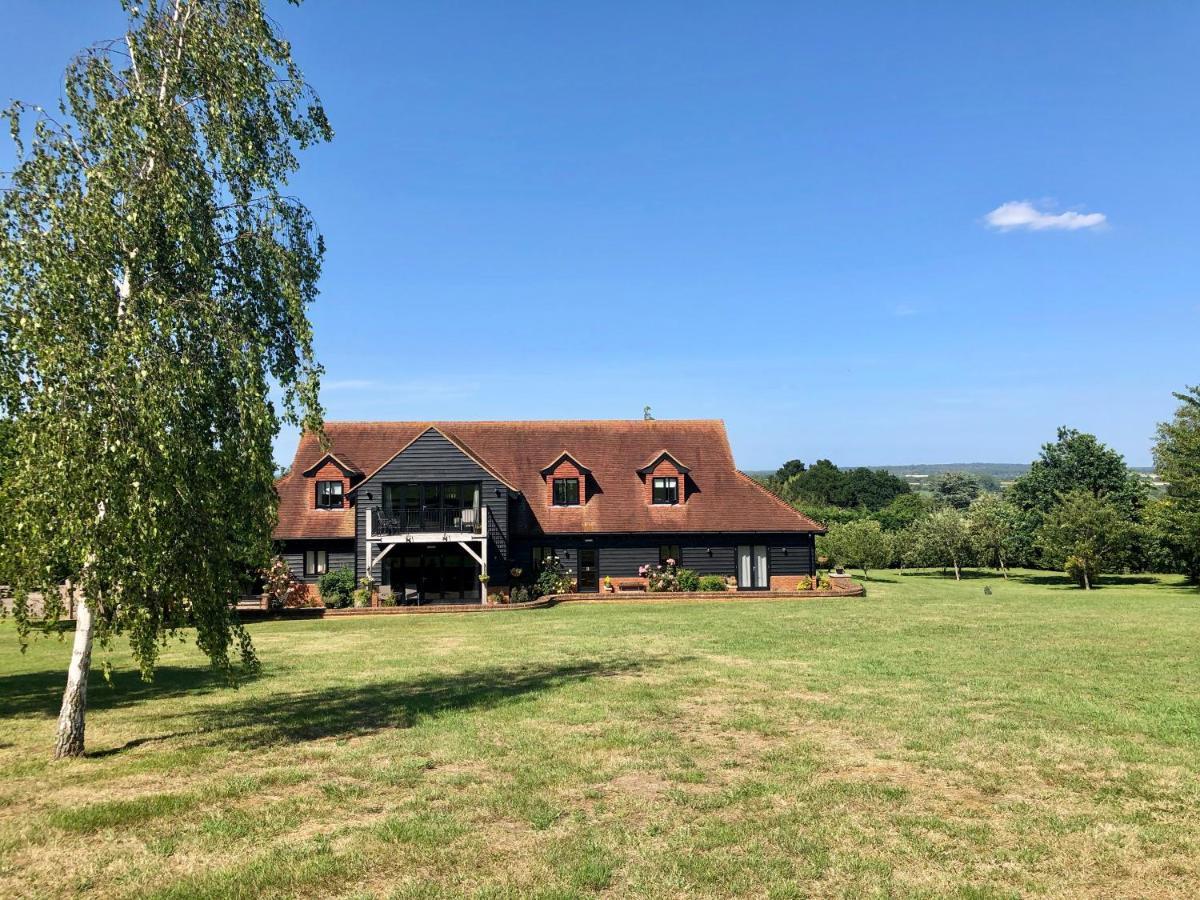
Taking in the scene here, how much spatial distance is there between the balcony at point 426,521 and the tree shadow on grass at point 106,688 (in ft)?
44.7

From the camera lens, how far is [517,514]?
34625 mm

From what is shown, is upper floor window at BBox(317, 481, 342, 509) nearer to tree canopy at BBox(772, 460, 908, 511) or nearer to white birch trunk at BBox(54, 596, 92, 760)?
white birch trunk at BBox(54, 596, 92, 760)

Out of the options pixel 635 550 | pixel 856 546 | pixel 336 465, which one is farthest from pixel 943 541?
pixel 336 465

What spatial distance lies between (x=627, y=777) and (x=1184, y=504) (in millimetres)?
41647

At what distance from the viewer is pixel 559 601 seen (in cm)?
3142

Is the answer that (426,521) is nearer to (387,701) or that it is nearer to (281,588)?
(281,588)

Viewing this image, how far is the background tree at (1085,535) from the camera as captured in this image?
40.9 m

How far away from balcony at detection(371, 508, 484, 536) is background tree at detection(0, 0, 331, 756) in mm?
20146

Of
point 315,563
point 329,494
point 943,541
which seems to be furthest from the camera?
point 943,541

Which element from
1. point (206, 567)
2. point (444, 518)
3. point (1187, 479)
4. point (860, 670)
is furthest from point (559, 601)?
point (1187, 479)

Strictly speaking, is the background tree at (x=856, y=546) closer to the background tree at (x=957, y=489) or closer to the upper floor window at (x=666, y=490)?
the upper floor window at (x=666, y=490)

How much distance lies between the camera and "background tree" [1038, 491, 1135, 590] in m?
40.9

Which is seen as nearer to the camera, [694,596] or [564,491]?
[694,596]

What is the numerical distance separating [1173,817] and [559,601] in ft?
81.7
